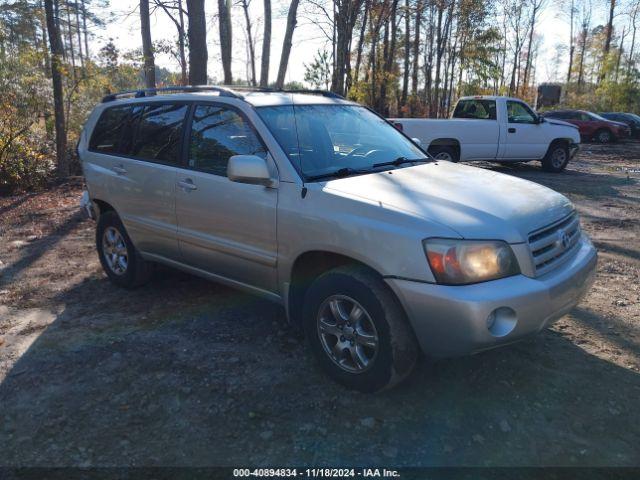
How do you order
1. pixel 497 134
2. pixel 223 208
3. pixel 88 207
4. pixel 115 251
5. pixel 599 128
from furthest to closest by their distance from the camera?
1. pixel 599 128
2. pixel 497 134
3. pixel 88 207
4. pixel 115 251
5. pixel 223 208

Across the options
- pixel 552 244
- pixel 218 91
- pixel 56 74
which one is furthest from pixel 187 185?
pixel 56 74

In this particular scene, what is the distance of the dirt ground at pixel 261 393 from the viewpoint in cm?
282

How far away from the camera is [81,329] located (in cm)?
437

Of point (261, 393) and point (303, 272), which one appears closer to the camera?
point (261, 393)

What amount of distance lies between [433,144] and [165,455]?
10925 mm

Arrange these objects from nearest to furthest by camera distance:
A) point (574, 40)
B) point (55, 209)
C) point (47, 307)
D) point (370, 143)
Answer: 1. point (370, 143)
2. point (47, 307)
3. point (55, 209)
4. point (574, 40)

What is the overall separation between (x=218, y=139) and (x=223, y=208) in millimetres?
589

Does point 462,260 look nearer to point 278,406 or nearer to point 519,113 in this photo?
point 278,406

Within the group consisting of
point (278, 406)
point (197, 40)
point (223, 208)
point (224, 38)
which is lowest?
point (278, 406)

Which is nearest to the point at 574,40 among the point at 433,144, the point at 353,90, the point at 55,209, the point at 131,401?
the point at 353,90

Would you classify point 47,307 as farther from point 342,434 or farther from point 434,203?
point 434,203

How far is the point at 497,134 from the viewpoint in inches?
522

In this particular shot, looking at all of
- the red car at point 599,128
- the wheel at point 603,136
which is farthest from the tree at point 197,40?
the wheel at point 603,136

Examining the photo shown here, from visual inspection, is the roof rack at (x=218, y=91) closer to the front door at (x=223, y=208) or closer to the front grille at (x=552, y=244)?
the front door at (x=223, y=208)
